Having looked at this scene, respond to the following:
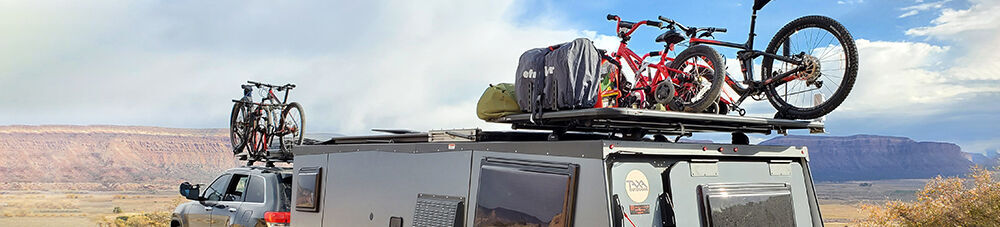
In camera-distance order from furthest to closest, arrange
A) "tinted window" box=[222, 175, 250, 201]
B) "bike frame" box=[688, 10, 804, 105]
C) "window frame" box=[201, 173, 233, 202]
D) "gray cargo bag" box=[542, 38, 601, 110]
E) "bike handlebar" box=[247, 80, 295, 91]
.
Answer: "bike handlebar" box=[247, 80, 295, 91] < "window frame" box=[201, 173, 233, 202] < "tinted window" box=[222, 175, 250, 201] < "bike frame" box=[688, 10, 804, 105] < "gray cargo bag" box=[542, 38, 601, 110]

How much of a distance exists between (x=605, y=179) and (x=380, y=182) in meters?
2.57

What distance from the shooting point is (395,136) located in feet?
21.4

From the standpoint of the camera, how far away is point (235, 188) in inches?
351

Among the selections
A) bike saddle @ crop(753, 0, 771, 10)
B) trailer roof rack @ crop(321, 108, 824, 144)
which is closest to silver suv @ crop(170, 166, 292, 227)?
trailer roof rack @ crop(321, 108, 824, 144)

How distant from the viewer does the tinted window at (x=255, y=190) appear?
8.29 meters

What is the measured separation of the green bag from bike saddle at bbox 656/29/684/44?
231 centimetres

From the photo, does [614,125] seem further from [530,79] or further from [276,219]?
[276,219]

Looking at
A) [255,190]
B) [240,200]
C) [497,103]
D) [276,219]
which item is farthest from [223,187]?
[497,103]

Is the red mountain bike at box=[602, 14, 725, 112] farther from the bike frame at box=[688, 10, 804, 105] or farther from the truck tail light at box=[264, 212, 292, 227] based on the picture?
the truck tail light at box=[264, 212, 292, 227]

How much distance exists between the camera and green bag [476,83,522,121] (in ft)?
18.6

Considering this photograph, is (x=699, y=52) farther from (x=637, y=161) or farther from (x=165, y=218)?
(x=165, y=218)

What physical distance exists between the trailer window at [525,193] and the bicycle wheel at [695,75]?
2.06 m

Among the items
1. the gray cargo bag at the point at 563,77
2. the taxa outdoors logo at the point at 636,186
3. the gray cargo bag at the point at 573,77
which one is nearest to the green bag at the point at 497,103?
the gray cargo bag at the point at 563,77

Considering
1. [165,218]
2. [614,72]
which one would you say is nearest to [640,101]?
[614,72]
